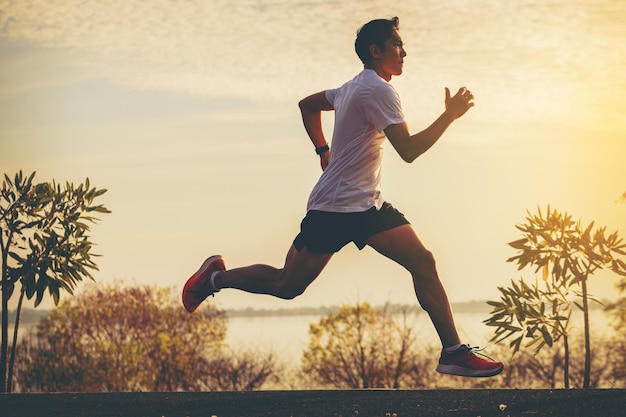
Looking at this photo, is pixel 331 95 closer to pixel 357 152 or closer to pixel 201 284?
pixel 357 152

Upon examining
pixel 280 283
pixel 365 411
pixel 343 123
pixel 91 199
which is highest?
pixel 91 199

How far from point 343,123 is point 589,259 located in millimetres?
7371

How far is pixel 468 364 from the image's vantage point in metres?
5.04

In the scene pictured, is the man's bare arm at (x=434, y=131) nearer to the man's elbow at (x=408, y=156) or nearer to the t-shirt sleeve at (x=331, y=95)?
the man's elbow at (x=408, y=156)

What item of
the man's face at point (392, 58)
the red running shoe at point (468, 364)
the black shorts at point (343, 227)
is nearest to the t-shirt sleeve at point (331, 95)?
the man's face at point (392, 58)

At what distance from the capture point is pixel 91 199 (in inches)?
473

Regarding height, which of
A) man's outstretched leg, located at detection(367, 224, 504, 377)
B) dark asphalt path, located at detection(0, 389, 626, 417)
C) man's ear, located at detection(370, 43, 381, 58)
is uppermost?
man's ear, located at detection(370, 43, 381, 58)

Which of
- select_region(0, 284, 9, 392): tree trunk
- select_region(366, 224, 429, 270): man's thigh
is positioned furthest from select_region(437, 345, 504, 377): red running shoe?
select_region(0, 284, 9, 392): tree trunk

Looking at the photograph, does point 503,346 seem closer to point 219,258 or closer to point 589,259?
point 589,259

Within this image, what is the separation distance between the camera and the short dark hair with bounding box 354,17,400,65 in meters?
5.14

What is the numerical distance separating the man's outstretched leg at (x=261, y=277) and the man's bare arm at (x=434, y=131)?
0.83 metres

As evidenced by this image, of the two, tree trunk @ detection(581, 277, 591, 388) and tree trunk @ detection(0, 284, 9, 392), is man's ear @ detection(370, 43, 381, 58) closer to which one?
tree trunk @ detection(581, 277, 591, 388)

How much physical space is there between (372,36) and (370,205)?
1.04m

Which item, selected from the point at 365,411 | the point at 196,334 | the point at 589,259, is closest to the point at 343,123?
the point at 365,411
